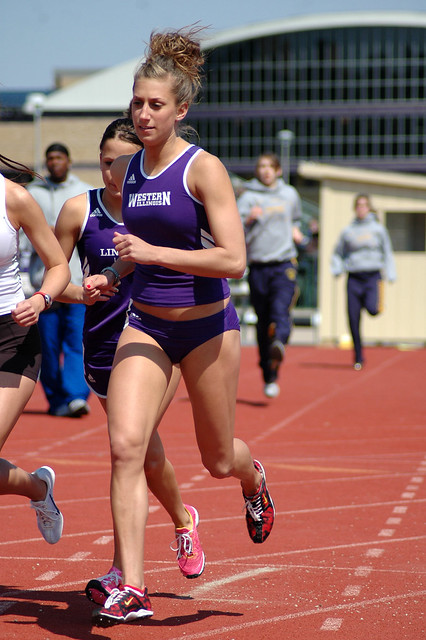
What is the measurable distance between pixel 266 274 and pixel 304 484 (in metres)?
4.48

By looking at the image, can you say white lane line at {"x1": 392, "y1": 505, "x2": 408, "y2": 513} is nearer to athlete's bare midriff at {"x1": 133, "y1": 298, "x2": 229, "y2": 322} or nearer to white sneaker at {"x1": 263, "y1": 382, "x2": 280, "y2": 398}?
athlete's bare midriff at {"x1": 133, "y1": 298, "x2": 229, "y2": 322}

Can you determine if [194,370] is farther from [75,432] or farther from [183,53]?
[75,432]

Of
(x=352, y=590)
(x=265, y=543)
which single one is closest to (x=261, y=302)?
(x=265, y=543)

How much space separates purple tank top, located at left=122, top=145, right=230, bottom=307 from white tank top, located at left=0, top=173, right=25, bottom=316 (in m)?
0.49

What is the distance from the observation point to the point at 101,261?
5.28 metres

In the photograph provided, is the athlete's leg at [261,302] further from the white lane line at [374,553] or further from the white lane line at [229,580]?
the white lane line at [229,580]

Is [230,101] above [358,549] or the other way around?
the other way around

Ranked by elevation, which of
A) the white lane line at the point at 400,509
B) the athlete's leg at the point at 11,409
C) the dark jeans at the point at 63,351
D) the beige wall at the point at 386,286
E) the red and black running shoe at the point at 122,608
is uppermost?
the athlete's leg at the point at 11,409

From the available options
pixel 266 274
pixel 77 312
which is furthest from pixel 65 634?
pixel 266 274

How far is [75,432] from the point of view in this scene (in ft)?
32.1

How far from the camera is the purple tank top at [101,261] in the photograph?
5.25 metres

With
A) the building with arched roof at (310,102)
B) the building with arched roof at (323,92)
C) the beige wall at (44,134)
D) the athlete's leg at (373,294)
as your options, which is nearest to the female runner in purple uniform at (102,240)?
the athlete's leg at (373,294)

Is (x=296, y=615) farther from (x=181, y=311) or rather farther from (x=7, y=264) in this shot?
(x=7, y=264)

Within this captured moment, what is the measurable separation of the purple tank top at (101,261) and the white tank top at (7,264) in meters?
0.67
